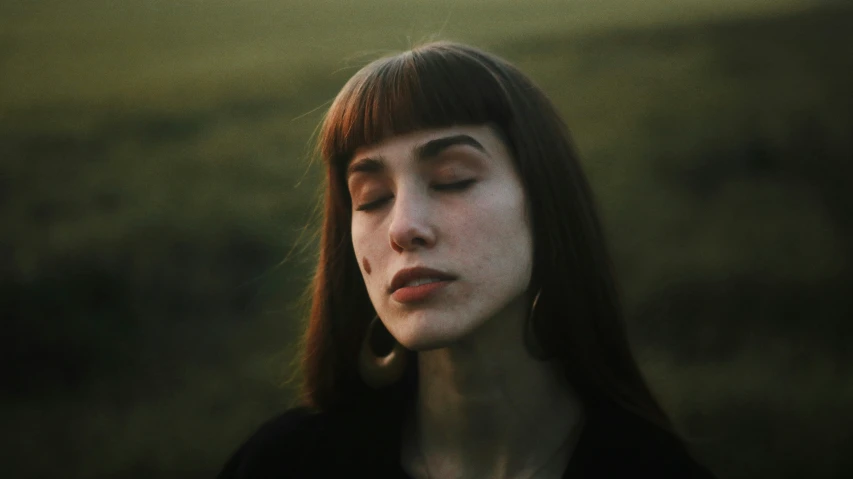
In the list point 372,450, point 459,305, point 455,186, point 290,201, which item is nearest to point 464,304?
point 459,305

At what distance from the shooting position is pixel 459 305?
2.35 ft

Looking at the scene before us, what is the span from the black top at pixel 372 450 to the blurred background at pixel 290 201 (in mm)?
173

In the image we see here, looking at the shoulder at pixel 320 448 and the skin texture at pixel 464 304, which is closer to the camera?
the skin texture at pixel 464 304

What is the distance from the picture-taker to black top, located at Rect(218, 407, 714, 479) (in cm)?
79

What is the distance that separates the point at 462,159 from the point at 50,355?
28.7 inches

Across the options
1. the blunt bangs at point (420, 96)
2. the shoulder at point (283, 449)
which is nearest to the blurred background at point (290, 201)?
the shoulder at point (283, 449)

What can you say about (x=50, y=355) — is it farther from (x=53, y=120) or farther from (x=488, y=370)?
(x=488, y=370)

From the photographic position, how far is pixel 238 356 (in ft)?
3.61

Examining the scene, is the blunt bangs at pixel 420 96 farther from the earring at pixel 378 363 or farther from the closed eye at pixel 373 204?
the earring at pixel 378 363

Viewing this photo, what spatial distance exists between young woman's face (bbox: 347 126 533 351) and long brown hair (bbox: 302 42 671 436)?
22mm

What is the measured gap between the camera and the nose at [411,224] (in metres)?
0.70

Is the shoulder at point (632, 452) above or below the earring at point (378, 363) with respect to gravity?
below

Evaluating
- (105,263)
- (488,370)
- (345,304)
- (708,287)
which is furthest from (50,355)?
(708,287)

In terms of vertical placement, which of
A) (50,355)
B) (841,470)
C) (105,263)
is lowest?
(841,470)
